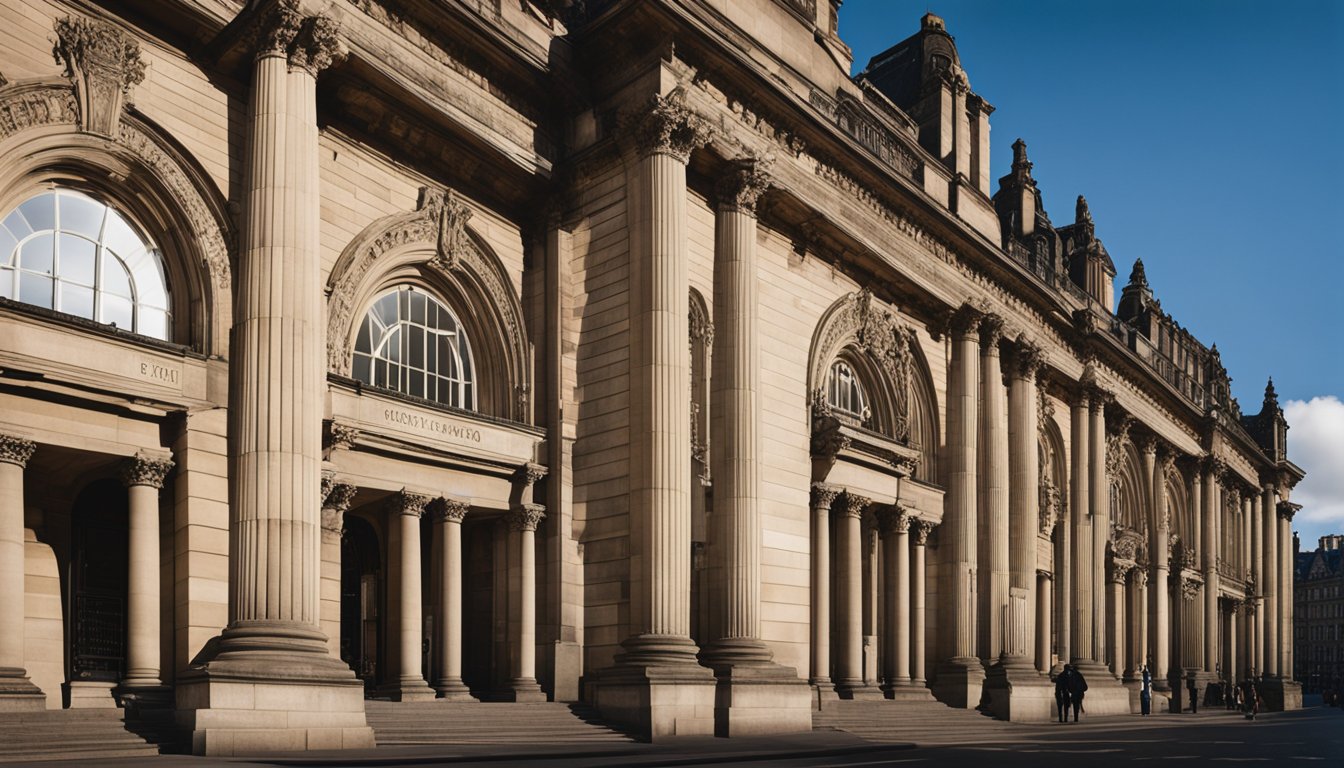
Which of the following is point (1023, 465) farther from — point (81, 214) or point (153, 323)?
point (81, 214)

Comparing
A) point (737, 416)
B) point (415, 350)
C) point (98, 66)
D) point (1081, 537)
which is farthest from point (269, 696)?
point (1081, 537)

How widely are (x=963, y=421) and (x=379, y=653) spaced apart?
1997cm

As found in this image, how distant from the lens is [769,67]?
2945 centimetres

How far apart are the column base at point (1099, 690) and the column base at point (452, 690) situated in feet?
84.7

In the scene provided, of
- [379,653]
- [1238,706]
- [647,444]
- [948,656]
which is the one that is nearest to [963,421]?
[948,656]

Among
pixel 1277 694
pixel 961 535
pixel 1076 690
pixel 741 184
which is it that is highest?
pixel 741 184

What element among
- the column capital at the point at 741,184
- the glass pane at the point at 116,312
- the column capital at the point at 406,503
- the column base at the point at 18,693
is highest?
the column capital at the point at 741,184

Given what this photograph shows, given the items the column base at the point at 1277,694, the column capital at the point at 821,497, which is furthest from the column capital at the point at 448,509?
the column base at the point at 1277,694

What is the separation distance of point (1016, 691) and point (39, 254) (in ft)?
92.7

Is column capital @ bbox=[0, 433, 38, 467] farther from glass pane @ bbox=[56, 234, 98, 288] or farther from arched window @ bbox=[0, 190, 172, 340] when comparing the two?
glass pane @ bbox=[56, 234, 98, 288]

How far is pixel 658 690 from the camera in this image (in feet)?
73.3

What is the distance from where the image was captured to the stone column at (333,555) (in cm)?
2188

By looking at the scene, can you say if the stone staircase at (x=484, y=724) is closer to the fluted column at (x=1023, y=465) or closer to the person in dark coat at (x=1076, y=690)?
the person in dark coat at (x=1076, y=690)

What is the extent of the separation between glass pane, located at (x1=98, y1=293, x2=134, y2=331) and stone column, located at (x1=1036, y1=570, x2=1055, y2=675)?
33.0 m
